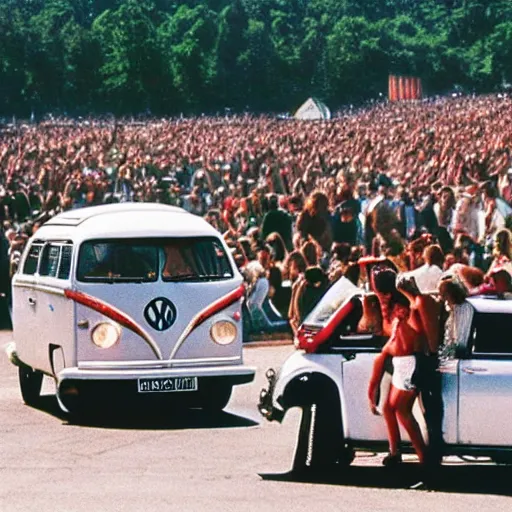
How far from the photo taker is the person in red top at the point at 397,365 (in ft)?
42.5

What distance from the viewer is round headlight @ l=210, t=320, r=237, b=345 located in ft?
55.7

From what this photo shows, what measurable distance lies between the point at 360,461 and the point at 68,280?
350 centimetres

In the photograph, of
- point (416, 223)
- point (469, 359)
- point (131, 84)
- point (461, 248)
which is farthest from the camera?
point (131, 84)

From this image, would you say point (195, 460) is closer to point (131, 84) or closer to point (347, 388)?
point (347, 388)

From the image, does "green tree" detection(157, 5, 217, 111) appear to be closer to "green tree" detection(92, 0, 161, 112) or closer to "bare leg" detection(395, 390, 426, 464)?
"green tree" detection(92, 0, 161, 112)

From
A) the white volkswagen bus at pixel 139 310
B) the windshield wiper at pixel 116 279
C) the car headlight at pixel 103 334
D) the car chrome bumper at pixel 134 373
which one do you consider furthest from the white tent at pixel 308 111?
the car headlight at pixel 103 334

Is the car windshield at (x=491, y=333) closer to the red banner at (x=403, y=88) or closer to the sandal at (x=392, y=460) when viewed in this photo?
the sandal at (x=392, y=460)

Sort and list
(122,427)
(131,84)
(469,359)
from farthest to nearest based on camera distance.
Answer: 1. (131,84)
2. (122,427)
3. (469,359)

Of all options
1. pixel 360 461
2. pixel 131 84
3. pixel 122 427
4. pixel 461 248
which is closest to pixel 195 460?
pixel 360 461

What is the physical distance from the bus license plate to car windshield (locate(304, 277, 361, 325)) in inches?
122

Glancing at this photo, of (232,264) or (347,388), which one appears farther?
(232,264)

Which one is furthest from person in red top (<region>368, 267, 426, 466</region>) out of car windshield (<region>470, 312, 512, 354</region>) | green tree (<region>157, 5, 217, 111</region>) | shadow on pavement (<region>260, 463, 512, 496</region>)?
green tree (<region>157, 5, 217, 111</region>)

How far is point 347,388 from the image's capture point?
1323 cm

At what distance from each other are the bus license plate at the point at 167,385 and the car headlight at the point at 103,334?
39 cm
